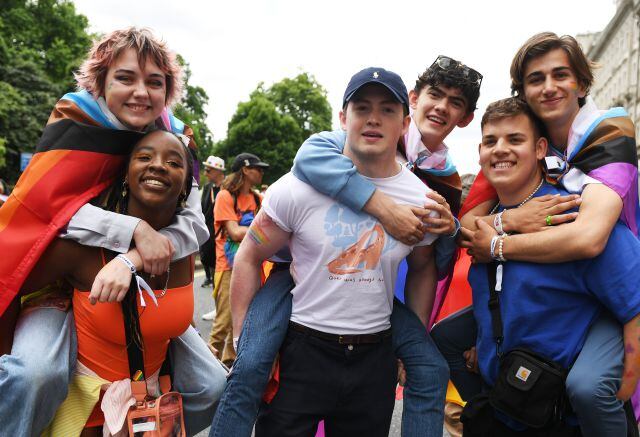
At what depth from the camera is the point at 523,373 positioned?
205cm

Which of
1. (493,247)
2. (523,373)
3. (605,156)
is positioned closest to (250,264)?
Result: (493,247)

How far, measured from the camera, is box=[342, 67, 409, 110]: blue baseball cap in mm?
2072

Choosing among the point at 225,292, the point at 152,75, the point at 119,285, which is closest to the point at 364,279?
the point at 119,285

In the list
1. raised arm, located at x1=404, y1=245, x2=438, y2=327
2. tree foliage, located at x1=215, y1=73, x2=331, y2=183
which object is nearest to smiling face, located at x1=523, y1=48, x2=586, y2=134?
raised arm, located at x1=404, y1=245, x2=438, y2=327

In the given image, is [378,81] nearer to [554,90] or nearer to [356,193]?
[356,193]

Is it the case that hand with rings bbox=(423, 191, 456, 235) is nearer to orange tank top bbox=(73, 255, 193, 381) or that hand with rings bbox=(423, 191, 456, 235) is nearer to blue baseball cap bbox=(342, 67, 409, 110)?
blue baseball cap bbox=(342, 67, 409, 110)

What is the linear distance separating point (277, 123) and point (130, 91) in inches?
1368

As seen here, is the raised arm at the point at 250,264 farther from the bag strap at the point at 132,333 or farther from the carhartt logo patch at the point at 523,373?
the carhartt logo patch at the point at 523,373

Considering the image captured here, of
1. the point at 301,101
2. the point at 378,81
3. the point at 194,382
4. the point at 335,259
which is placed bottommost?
the point at 194,382

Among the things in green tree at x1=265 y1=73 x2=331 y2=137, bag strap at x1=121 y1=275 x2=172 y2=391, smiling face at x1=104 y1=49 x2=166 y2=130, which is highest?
green tree at x1=265 y1=73 x2=331 y2=137

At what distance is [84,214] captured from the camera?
2.00 metres

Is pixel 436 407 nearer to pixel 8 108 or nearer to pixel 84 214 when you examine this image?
pixel 84 214

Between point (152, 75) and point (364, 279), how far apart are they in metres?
1.34

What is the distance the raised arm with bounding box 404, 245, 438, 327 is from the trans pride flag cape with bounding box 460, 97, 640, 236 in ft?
2.34
